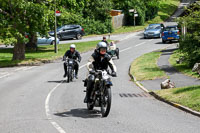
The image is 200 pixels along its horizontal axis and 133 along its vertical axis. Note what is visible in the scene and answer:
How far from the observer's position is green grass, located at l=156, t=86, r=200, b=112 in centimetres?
1234

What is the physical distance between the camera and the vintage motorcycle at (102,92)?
1090 cm

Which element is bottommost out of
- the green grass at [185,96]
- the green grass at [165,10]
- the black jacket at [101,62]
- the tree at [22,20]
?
the green grass at [185,96]

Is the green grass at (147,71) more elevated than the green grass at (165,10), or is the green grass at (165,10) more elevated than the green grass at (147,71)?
the green grass at (165,10)

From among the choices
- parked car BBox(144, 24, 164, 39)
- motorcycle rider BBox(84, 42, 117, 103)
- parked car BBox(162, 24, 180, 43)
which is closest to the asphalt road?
motorcycle rider BBox(84, 42, 117, 103)

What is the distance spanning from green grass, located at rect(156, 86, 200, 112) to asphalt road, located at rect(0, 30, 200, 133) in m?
0.37

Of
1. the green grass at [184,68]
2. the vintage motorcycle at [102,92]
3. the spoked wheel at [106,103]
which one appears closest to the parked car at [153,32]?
the green grass at [184,68]

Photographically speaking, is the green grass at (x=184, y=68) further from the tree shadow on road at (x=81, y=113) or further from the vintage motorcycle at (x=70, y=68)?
the tree shadow on road at (x=81, y=113)

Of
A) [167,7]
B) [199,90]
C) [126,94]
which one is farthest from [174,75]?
[167,7]

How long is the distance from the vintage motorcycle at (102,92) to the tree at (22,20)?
1825 cm

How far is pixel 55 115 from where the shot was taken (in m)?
11.7

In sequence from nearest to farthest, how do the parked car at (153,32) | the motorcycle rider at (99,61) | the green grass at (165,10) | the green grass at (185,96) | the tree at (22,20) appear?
the motorcycle rider at (99,61), the green grass at (185,96), the tree at (22,20), the parked car at (153,32), the green grass at (165,10)

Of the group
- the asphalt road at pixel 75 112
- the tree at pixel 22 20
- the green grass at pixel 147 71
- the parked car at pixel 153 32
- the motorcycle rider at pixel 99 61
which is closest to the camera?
the asphalt road at pixel 75 112

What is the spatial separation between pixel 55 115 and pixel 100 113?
1233 millimetres

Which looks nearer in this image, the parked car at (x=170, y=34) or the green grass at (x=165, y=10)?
the parked car at (x=170, y=34)
